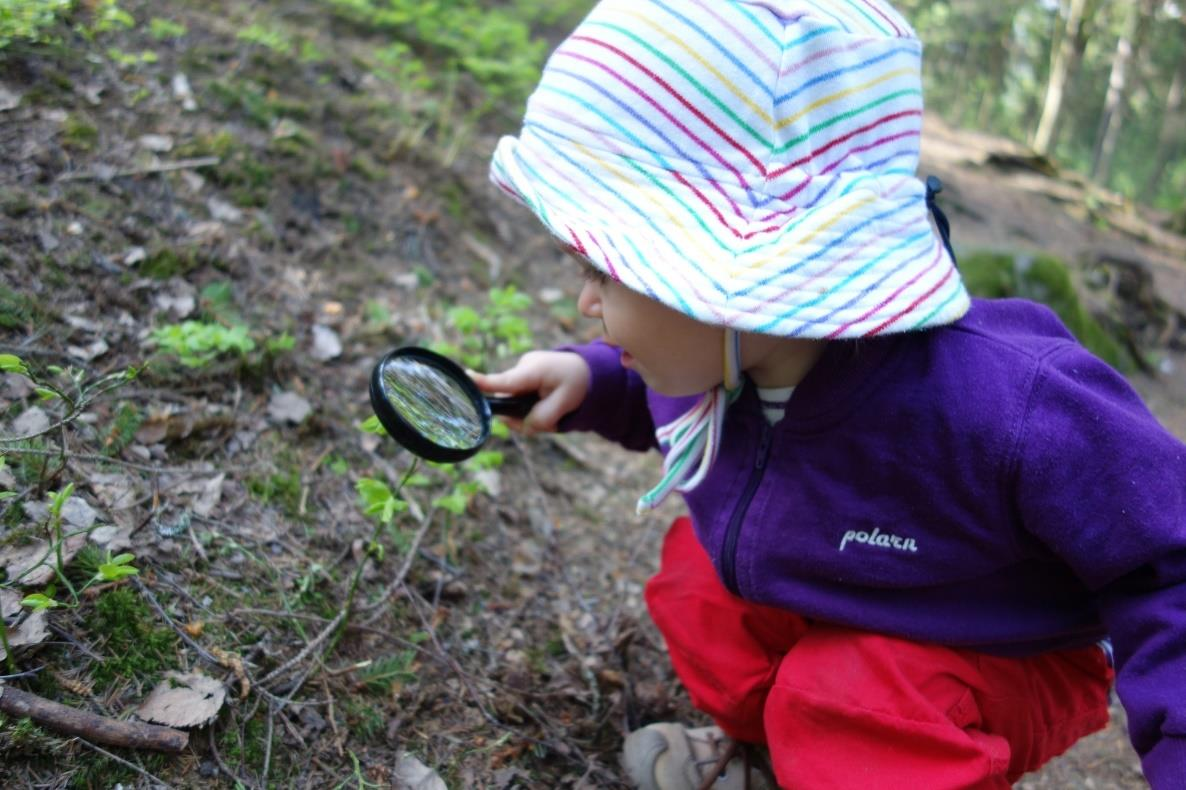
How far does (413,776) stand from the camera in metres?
1.77

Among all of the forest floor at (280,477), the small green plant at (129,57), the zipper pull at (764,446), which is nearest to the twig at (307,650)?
the forest floor at (280,477)

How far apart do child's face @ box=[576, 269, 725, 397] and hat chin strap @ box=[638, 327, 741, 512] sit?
0.20 feet

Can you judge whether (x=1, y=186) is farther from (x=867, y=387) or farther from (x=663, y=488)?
(x=867, y=387)

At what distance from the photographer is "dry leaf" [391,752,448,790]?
5.74 feet

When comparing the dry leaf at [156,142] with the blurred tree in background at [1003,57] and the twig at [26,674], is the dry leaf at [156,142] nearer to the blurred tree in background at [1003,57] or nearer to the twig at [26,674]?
the blurred tree in background at [1003,57]

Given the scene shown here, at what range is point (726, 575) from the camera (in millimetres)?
1918

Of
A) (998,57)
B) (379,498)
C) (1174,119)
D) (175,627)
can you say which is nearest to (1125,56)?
(1174,119)

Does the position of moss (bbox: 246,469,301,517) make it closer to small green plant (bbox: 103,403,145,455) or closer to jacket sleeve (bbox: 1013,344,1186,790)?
small green plant (bbox: 103,403,145,455)

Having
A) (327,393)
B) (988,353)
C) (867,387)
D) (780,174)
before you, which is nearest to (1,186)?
(327,393)

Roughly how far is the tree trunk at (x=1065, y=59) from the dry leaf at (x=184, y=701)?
899 inches

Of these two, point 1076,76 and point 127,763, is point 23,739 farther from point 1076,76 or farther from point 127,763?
point 1076,76

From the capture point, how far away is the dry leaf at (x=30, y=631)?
1495 millimetres

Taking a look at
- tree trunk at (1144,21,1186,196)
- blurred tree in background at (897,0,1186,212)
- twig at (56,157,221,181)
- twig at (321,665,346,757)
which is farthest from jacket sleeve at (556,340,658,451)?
tree trunk at (1144,21,1186,196)

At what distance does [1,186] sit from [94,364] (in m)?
0.68
